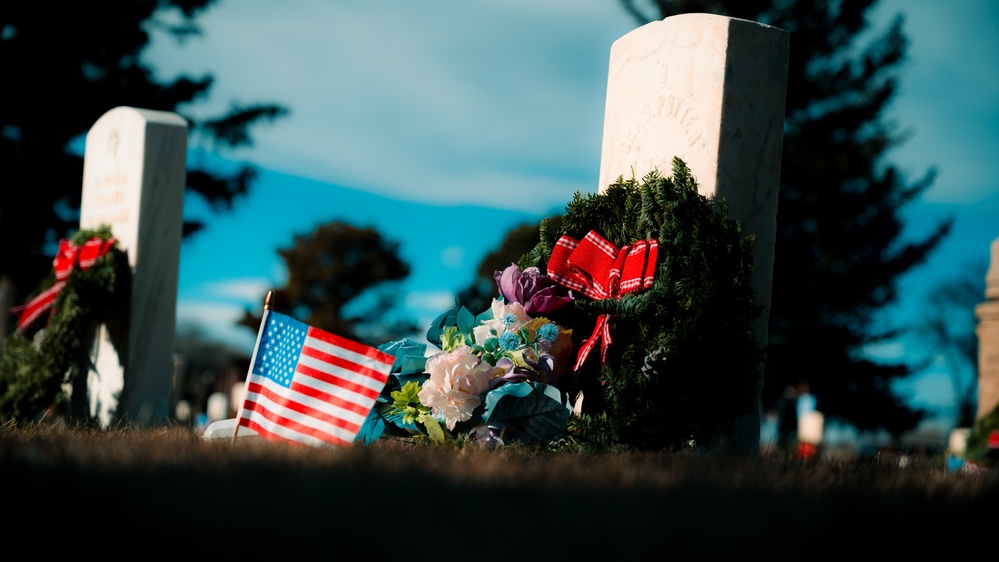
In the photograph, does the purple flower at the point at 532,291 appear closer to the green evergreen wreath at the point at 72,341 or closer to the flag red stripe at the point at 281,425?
the flag red stripe at the point at 281,425

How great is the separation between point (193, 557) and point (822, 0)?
19099 millimetres

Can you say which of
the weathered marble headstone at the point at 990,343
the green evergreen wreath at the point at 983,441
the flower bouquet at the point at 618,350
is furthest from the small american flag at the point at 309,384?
the weathered marble headstone at the point at 990,343

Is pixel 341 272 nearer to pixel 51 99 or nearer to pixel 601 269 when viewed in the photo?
pixel 51 99

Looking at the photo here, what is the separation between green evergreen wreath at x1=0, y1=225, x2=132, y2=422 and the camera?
7.28 meters

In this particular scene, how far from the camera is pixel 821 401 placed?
19.3m

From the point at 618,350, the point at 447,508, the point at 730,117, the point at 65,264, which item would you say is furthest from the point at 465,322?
the point at 65,264

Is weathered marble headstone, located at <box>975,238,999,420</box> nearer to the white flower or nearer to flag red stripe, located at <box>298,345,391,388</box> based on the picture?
the white flower

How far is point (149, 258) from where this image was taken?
23.9 ft

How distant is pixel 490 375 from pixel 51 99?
12039 millimetres

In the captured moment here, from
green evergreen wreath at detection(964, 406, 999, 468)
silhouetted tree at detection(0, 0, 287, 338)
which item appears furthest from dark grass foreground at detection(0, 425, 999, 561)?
silhouetted tree at detection(0, 0, 287, 338)

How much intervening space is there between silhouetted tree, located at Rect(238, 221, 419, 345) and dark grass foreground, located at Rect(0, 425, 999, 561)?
1317 inches

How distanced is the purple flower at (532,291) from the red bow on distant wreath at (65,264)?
3.95 meters

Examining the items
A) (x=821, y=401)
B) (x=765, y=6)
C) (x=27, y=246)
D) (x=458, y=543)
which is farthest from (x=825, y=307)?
(x=458, y=543)

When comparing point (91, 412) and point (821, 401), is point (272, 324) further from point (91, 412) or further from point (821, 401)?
point (821, 401)
